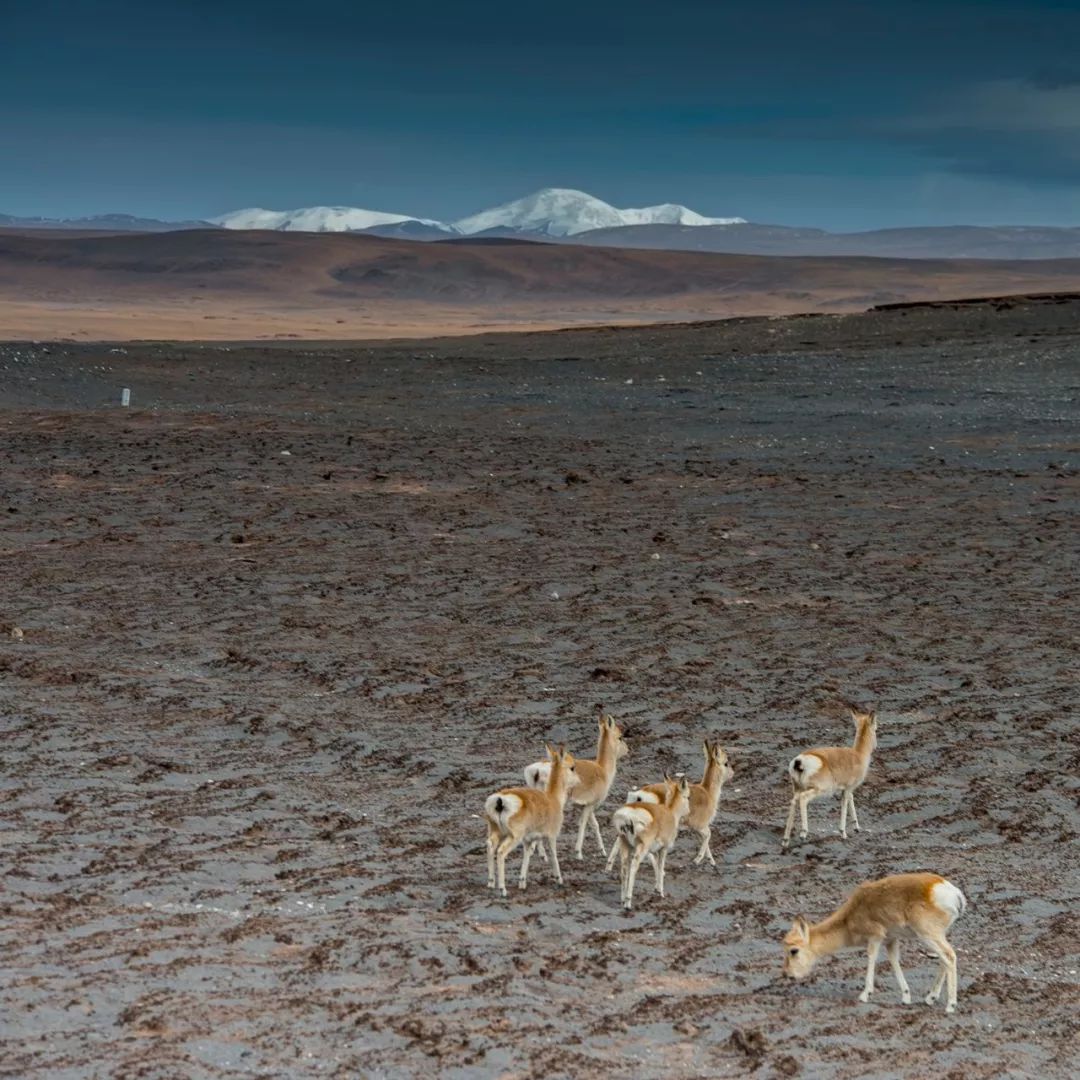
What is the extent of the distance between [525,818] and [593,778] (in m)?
1.07

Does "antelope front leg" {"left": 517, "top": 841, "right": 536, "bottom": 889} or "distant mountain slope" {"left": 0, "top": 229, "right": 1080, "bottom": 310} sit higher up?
A: "distant mountain slope" {"left": 0, "top": 229, "right": 1080, "bottom": 310}

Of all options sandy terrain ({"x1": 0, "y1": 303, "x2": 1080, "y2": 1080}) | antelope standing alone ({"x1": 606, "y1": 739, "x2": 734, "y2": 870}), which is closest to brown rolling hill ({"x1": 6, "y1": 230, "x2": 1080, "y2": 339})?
sandy terrain ({"x1": 0, "y1": 303, "x2": 1080, "y2": 1080})

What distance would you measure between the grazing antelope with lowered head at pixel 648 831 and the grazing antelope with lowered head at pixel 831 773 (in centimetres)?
75

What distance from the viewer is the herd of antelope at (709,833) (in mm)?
7039

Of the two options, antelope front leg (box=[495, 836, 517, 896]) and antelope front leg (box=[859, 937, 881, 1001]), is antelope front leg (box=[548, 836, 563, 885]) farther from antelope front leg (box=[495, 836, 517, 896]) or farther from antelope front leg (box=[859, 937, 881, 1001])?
antelope front leg (box=[859, 937, 881, 1001])

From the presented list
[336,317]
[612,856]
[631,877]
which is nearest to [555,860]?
[612,856]

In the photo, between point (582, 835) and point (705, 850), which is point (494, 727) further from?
point (705, 850)

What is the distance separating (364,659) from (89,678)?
6.64ft

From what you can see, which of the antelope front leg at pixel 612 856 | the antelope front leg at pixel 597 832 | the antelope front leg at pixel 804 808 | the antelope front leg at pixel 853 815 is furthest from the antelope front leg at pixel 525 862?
the antelope front leg at pixel 853 815

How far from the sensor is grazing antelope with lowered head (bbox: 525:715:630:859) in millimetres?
8820

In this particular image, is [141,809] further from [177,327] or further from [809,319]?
[177,327]

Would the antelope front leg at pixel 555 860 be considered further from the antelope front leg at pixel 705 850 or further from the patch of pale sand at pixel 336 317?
the patch of pale sand at pixel 336 317

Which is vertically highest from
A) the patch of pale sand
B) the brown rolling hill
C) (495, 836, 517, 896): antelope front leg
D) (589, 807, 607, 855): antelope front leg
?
the brown rolling hill

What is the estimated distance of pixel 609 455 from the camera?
24.7 m
